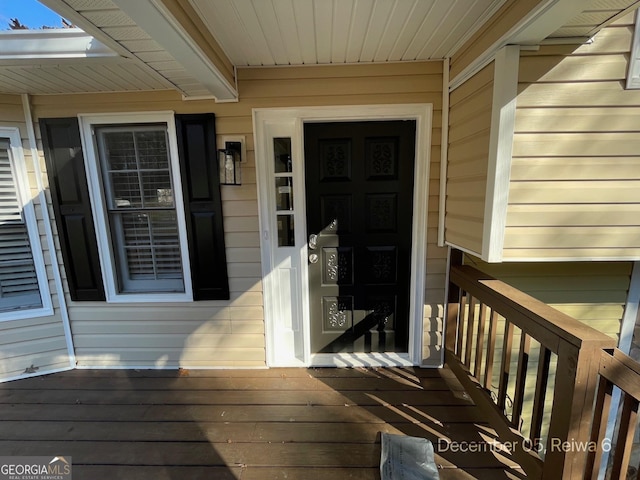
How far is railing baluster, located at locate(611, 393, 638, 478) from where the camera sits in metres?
0.99

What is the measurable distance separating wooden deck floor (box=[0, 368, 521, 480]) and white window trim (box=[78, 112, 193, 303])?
638mm

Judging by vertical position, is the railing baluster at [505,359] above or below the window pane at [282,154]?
below

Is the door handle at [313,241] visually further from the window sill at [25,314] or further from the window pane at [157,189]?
Result: the window sill at [25,314]

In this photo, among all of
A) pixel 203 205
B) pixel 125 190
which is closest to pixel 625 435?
pixel 203 205

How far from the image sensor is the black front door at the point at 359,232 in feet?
6.81

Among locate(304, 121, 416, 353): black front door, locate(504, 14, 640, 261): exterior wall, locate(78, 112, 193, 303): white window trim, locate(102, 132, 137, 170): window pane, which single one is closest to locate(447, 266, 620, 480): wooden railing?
locate(504, 14, 640, 261): exterior wall

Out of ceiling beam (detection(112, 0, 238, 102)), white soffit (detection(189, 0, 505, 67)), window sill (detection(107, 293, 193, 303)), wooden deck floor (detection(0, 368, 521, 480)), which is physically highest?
white soffit (detection(189, 0, 505, 67))

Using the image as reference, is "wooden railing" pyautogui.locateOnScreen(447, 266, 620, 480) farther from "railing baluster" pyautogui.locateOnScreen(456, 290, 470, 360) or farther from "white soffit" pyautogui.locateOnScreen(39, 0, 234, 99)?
"white soffit" pyautogui.locateOnScreen(39, 0, 234, 99)

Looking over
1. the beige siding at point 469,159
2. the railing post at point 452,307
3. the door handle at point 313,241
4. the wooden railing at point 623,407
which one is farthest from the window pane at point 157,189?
the wooden railing at point 623,407

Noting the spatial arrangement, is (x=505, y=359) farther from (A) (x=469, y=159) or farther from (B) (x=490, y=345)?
(A) (x=469, y=159)

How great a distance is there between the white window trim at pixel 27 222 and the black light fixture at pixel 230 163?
1.47 metres

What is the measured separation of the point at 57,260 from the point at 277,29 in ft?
7.73

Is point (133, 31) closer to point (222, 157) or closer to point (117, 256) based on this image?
point (222, 157)

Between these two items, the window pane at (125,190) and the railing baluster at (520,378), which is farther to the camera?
the window pane at (125,190)
